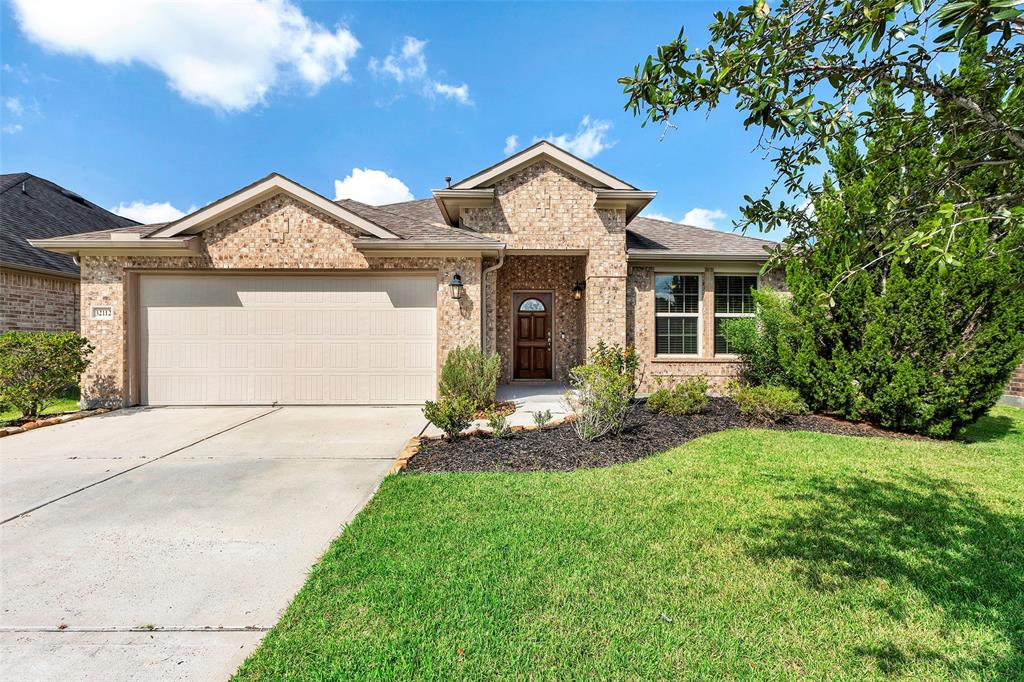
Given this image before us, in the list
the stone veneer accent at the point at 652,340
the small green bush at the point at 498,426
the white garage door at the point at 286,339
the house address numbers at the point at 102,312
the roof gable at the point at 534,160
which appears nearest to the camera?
the small green bush at the point at 498,426

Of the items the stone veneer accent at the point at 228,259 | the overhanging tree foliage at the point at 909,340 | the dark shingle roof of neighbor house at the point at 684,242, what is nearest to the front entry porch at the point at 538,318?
the dark shingle roof of neighbor house at the point at 684,242

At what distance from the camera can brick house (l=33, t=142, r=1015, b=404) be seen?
8195 millimetres

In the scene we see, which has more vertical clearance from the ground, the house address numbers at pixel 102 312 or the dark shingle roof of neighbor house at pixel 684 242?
the dark shingle roof of neighbor house at pixel 684 242

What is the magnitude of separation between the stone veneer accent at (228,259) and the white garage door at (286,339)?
294 millimetres

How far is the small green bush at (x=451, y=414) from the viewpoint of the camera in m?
5.60

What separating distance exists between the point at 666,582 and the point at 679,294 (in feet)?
28.2

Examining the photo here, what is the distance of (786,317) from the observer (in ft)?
24.9

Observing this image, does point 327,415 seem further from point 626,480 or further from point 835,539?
point 835,539

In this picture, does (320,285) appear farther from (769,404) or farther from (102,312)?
(769,404)

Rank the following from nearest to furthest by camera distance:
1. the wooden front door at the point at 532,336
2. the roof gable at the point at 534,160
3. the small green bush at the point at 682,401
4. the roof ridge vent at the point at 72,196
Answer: the small green bush at the point at 682,401 < the roof gable at the point at 534,160 < the wooden front door at the point at 532,336 < the roof ridge vent at the point at 72,196

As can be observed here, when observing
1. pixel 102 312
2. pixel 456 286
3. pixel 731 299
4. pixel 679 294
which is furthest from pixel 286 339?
pixel 731 299

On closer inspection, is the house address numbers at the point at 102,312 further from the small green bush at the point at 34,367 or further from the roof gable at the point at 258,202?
the roof gable at the point at 258,202

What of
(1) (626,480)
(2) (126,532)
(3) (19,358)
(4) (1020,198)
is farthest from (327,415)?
(4) (1020,198)

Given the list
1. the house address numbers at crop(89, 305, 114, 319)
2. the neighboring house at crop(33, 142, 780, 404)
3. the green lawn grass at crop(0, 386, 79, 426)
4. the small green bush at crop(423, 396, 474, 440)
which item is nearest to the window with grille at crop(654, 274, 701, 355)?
the neighboring house at crop(33, 142, 780, 404)
